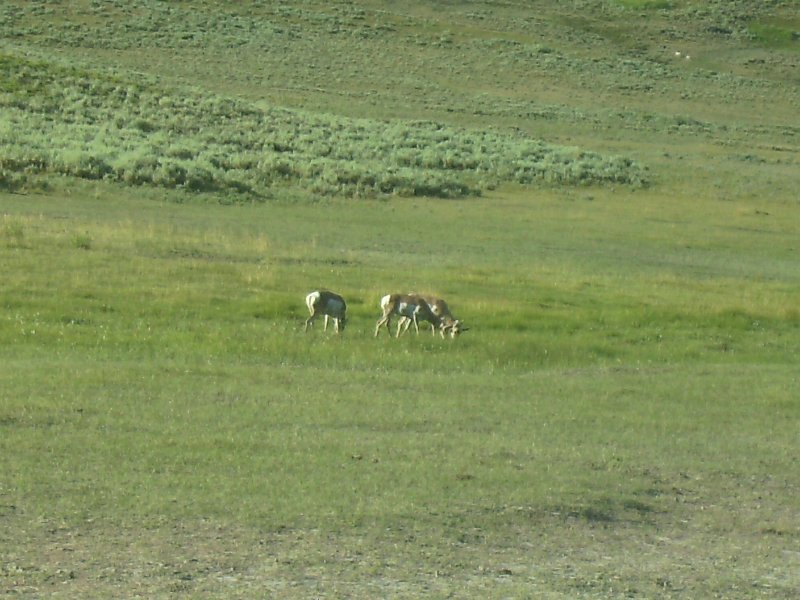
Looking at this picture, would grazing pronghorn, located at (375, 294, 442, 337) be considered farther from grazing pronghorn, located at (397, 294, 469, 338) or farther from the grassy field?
the grassy field

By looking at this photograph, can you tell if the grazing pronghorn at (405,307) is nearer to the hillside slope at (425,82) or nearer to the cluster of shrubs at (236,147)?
the cluster of shrubs at (236,147)

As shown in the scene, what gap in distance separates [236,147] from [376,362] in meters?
31.1

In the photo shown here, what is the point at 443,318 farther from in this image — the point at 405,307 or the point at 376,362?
the point at 376,362

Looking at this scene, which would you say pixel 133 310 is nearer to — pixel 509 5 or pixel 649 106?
pixel 649 106

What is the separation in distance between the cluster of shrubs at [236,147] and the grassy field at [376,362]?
0.17 metres

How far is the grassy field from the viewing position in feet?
27.3

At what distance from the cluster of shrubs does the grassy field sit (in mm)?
172

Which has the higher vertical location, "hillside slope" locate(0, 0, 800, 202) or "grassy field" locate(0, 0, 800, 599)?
"hillside slope" locate(0, 0, 800, 202)

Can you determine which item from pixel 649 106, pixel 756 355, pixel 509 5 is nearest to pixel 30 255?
pixel 756 355

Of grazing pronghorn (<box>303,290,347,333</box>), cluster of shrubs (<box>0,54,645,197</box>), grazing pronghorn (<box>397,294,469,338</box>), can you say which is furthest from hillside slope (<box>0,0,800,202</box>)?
grazing pronghorn (<box>303,290,347,333</box>)

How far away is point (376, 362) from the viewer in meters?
15.9

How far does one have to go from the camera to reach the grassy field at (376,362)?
8.32 m

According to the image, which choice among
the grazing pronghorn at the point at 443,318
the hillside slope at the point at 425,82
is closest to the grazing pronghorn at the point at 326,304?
the grazing pronghorn at the point at 443,318

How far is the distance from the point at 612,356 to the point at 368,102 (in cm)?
4897
